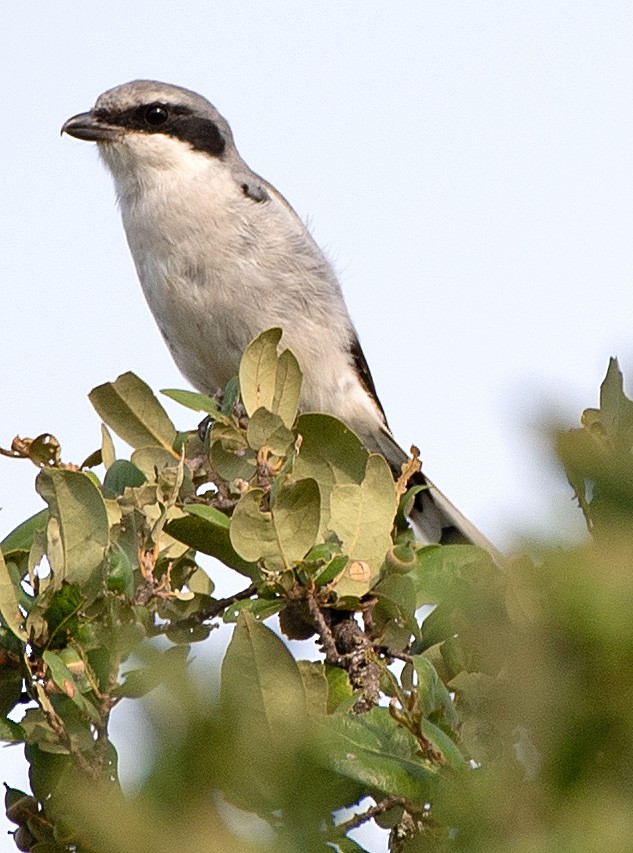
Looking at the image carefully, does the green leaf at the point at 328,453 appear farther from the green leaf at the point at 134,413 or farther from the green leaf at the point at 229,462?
the green leaf at the point at 134,413

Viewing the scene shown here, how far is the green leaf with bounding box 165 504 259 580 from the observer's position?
216 centimetres

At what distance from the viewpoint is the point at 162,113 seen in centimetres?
589

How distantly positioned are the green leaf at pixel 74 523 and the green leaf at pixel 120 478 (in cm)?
49

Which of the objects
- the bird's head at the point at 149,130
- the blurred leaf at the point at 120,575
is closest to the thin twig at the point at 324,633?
the blurred leaf at the point at 120,575

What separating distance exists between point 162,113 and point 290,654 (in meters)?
5.11

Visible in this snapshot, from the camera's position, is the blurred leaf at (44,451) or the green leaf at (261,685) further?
the blurred leaf at (44,451)

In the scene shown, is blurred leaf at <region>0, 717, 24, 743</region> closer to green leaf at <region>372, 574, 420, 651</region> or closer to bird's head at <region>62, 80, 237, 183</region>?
green leaf at <region>372, 574, 420, 651</region>

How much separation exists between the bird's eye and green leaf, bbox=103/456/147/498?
3.66m

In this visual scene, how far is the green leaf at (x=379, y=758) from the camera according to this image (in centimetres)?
91

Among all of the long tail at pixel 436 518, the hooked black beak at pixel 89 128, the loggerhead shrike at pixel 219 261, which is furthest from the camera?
the hooked black beak at pixel 89 128

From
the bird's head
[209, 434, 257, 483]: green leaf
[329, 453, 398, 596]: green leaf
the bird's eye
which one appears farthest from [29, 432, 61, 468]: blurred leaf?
the bird's eye

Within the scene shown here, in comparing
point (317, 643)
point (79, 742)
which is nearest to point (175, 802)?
point (79, 742)

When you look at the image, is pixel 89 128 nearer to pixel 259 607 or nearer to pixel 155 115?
pixel 155 115

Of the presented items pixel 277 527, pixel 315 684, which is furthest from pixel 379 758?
pixel 277 527
